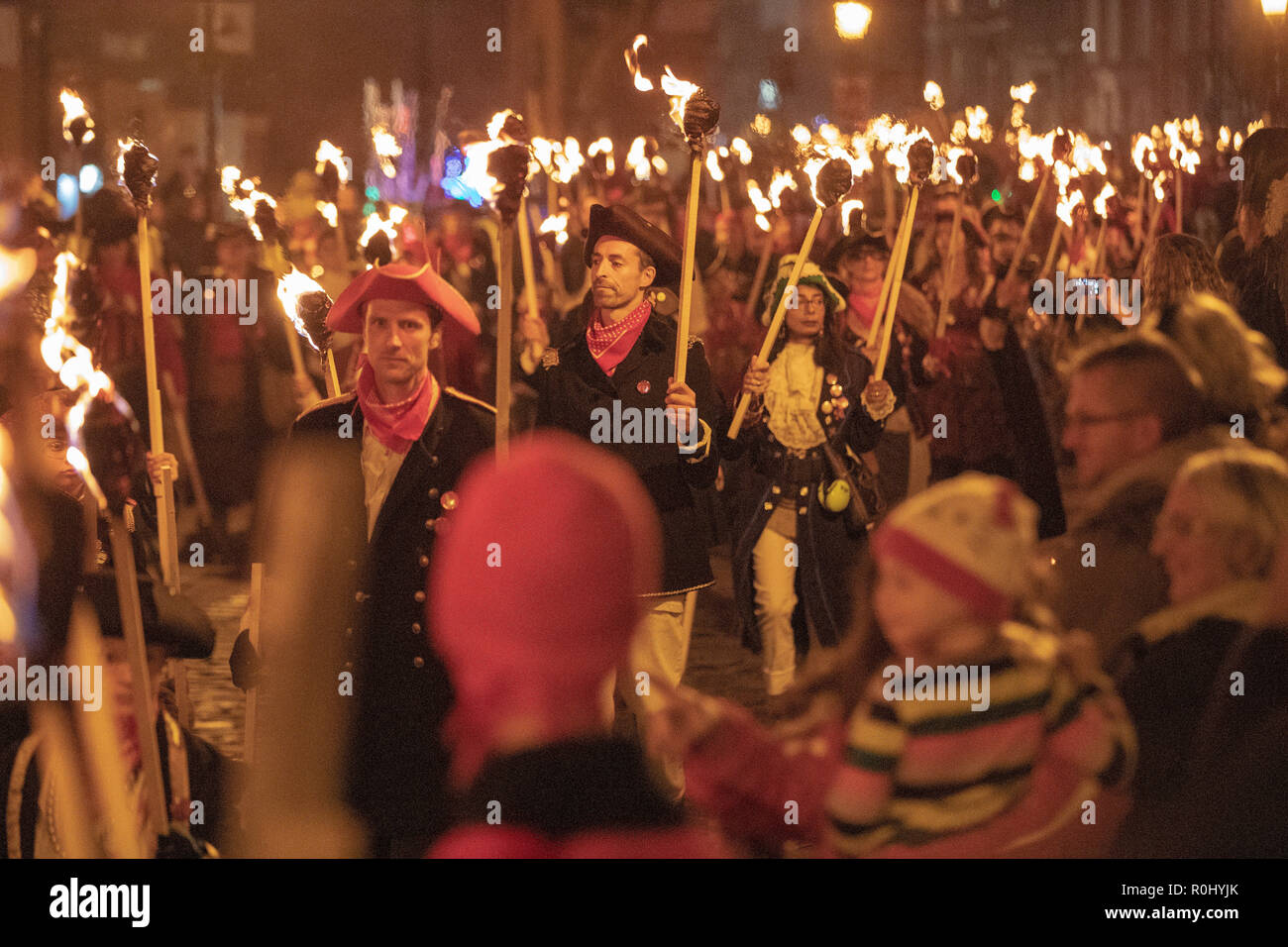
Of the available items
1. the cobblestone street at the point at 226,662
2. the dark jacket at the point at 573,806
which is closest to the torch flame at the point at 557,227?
the cobblestone street at the point at 226,662

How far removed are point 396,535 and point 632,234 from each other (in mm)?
1624

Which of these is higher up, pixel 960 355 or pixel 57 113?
pixel 57 113

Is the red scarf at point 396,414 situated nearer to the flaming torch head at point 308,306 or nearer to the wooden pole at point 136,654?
the flaming torch head at point 308,306

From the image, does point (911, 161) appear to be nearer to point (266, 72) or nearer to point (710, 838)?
point (710, 838)

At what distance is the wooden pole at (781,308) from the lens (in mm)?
5722

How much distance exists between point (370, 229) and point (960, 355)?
12.6 feet

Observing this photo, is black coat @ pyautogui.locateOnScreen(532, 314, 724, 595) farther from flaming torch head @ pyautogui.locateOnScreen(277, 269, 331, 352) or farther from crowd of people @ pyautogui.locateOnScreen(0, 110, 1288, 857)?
flaming torch head @ pyautogui.locateOnScreen(277, 269, 331, 352)

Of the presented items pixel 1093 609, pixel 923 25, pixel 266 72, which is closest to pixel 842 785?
pixel 1093 609

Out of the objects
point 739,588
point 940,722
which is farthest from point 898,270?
point 940,722

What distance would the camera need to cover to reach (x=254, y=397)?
10.7 m

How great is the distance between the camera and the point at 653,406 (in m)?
5.76

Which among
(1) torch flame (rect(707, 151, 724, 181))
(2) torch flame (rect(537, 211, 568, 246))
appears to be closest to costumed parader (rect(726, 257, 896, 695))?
(2) torch flame (rect(537, 211, 568, 246))

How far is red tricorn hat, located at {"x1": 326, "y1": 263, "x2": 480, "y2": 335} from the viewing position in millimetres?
4527

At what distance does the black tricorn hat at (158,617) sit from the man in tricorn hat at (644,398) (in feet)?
5.11
